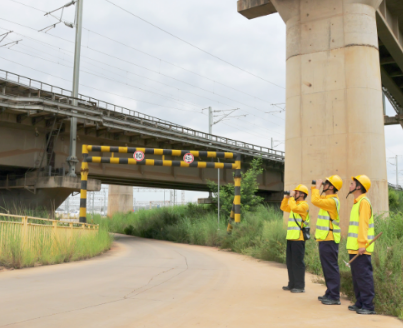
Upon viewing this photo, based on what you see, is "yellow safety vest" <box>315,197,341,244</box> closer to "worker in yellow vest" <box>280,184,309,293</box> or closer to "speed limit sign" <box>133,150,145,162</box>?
"worker in yellow vest" <box>280,184,309,293</box>

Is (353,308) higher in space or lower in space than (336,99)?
lower

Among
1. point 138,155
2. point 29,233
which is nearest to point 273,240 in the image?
point 29,233

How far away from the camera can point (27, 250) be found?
10.5 m

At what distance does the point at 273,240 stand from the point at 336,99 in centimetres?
546

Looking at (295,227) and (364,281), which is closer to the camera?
(364,281)

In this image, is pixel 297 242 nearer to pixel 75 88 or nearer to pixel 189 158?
pixel 189 158

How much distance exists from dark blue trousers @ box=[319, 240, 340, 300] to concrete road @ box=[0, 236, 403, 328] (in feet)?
0.82

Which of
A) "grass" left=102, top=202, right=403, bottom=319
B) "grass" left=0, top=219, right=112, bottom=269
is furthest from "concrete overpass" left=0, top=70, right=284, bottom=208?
"grass" left=0, top=219, right=112, bottom=269

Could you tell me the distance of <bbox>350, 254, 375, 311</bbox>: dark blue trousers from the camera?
18.4 feet

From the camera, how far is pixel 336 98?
14164mm

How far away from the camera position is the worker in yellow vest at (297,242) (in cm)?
733

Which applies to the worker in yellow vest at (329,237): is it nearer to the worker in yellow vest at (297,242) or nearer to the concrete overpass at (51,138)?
the worker in yellow vest at (297,242)

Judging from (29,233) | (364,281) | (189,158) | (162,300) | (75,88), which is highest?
(75,88)

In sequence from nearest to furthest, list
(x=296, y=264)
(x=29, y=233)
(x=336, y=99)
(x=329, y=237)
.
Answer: (x=329, y=237)
(x=296, y=264)
(x=29, y=233)
(x=336, y=99)
